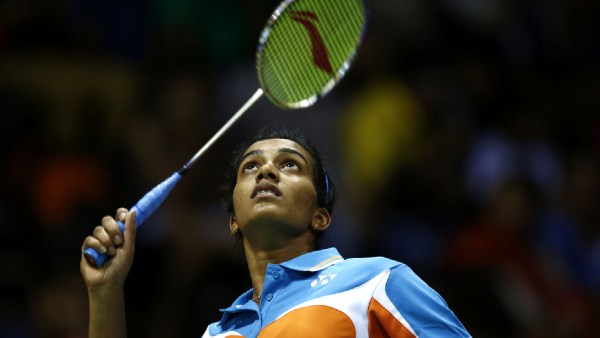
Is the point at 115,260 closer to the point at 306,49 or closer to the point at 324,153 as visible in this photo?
the point at 306,49

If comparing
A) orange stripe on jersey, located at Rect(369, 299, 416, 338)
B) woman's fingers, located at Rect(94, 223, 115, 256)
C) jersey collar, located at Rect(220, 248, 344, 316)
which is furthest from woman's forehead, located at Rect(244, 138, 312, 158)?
orange stripe on jersey, located at Rect(369, 299, 416, 338)

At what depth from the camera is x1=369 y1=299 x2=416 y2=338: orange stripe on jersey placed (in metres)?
4.16

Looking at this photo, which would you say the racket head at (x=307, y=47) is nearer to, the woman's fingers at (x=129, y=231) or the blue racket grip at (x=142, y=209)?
the blue racket grip at (x=142, y=209)

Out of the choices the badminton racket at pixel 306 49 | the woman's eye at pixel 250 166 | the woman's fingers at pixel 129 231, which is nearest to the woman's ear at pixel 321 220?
the woman's eye at pixel 250 166

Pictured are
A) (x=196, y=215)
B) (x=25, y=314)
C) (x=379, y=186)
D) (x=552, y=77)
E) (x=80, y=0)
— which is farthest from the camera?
(x=552, y=77)

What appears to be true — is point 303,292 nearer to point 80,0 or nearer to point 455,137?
point 455,137

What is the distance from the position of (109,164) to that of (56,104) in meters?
0.66

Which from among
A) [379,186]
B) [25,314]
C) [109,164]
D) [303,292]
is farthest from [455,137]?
[303,292]

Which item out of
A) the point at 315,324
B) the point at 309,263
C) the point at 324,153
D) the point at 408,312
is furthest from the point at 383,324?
the point at 324,153

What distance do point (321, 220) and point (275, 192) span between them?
285 millimetres

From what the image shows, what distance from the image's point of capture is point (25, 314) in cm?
694

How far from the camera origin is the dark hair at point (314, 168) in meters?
4.93

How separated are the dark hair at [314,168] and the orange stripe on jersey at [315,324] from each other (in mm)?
686

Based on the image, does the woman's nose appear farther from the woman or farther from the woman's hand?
the woman's hand
